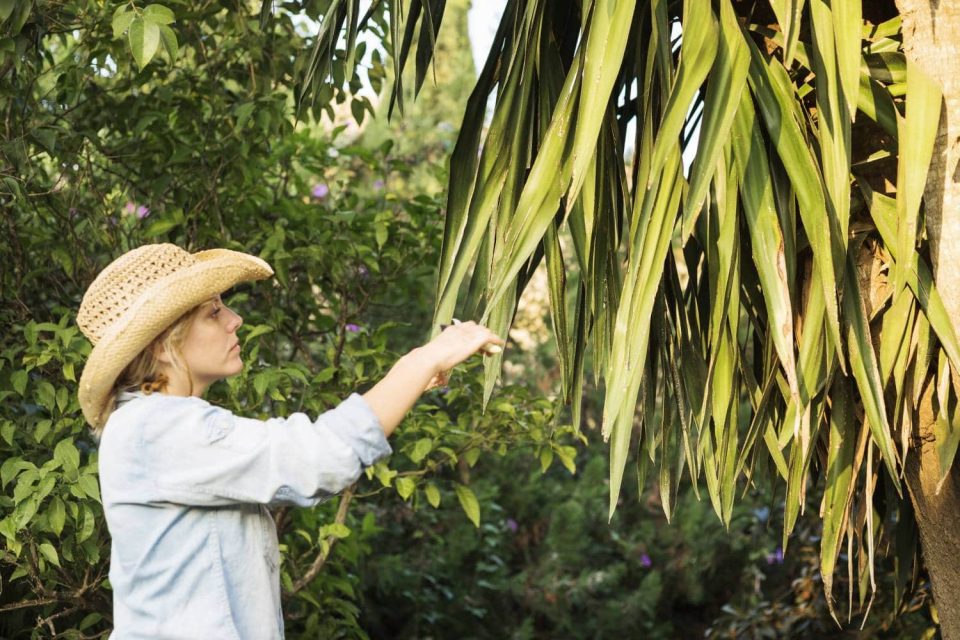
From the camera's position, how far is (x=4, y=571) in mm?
3266

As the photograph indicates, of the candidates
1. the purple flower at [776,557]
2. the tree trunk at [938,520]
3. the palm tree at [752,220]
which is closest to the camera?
the palm tree at [752,220]

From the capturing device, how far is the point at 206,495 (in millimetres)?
1654

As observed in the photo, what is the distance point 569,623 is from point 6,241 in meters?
2.89

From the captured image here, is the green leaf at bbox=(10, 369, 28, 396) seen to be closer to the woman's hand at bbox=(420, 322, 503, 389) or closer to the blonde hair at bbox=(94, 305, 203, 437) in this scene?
the blonde hair at bbox=(94, 305, 203, 437)

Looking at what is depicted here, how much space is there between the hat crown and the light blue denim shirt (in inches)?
5.6

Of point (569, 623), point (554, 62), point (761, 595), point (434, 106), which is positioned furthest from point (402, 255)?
point (434, 106)

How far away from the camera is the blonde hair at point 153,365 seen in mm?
1815

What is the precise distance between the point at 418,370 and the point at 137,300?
18.0 inches

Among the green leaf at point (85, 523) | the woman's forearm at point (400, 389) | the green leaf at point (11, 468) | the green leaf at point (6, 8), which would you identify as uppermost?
the green leaf at point (6, 8)

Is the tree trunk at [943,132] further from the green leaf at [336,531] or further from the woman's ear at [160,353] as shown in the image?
the green leaf at [336,531]

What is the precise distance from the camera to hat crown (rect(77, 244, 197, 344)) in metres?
1.81

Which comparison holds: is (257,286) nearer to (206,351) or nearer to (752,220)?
(206,351)

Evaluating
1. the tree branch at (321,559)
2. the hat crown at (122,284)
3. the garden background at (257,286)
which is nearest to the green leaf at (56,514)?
the garden background at (257,286)

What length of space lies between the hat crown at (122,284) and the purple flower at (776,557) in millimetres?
3840
